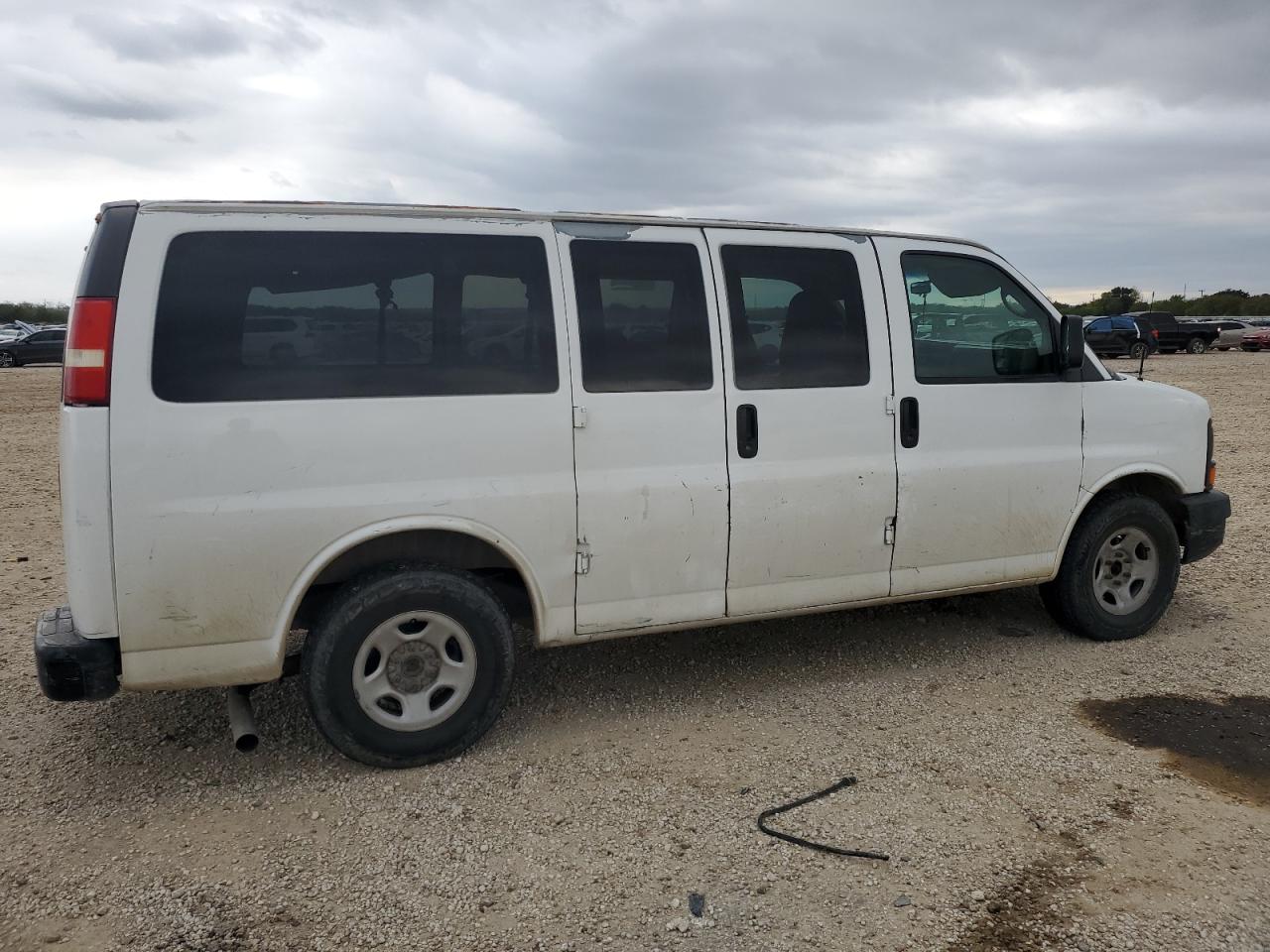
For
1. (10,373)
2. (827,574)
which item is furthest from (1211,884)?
(10,373)

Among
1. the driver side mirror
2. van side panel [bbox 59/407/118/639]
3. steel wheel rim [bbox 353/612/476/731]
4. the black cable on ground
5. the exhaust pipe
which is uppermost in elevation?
the driver side mirror

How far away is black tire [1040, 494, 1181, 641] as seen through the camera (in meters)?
5.27

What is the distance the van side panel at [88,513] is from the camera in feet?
11.4

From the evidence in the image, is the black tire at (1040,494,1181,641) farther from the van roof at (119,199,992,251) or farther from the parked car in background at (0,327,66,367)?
the parked car in background at (0,327,66,367)

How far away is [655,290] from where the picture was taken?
4289 mm

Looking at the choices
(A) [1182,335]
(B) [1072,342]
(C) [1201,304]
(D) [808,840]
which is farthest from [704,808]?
(C) [1201,304]

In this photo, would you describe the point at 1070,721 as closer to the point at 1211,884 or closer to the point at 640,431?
the point at 1211,884

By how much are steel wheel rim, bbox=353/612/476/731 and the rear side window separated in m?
0.91

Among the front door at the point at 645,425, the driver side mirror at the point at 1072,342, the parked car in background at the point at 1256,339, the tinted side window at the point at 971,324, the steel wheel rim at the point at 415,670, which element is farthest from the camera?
the parked car in background at the point at 1256,339

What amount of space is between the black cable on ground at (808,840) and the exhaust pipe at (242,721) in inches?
74.8

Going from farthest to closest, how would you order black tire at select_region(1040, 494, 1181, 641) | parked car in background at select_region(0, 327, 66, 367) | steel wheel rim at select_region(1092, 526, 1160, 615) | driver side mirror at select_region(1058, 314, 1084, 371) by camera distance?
parked car in background at select_region(0, 327, 66, 367) → steel wheel rim at select_region(1092, 526, 1160, 615) → black tire at select_region(1040, 494, 1181, 641) → driver side mirror at select_region(1058, 314, 1084, 371)

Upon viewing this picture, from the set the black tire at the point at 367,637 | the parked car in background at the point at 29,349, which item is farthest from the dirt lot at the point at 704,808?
the parked car in background at the point at 29,349

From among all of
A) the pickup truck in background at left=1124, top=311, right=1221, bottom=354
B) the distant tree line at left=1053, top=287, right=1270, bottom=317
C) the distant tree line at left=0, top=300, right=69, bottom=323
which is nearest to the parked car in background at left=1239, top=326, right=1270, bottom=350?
the pickup truck in background at left=1124, top=311, right=1221, bottom=354

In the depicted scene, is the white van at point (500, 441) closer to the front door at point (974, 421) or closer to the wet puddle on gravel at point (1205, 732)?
the front door at point (974, 421)
